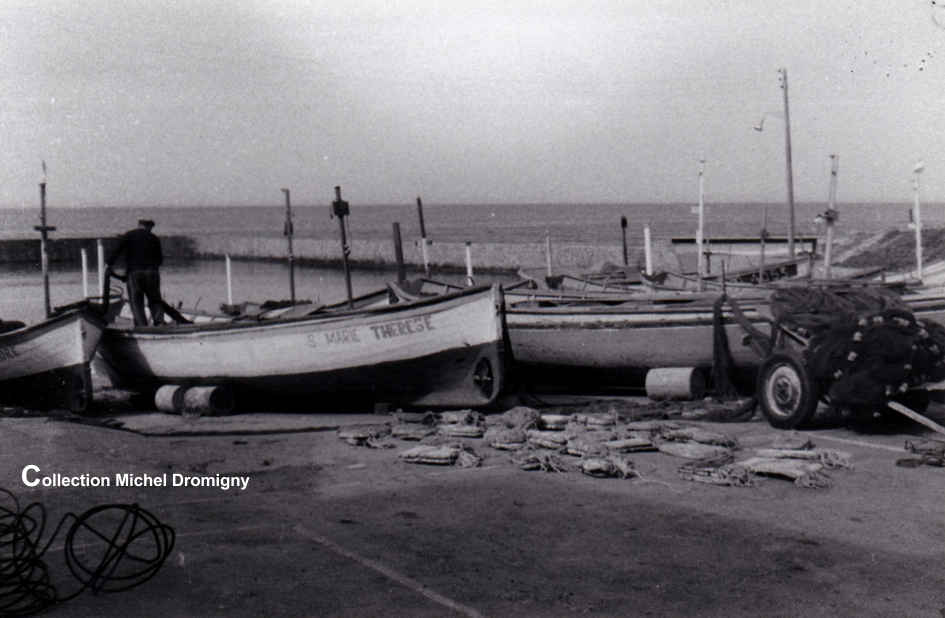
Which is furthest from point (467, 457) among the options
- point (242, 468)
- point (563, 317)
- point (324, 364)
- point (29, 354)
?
point (29, 354)

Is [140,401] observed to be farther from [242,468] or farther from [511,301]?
[242,468]

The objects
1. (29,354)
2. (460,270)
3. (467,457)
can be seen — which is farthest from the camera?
(460,270)

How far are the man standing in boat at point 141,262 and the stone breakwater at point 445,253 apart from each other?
31438 mm

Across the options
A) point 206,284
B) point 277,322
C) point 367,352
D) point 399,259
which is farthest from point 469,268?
point 206,284

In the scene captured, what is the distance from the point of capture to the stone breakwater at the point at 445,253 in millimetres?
53375

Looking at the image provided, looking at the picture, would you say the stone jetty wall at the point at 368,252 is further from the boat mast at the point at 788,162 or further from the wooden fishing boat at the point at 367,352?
the wooden fishing boat at the point at 367,352

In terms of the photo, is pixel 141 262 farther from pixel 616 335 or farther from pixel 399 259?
pixel 616 335

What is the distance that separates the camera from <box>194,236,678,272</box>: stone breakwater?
53375 millimetres

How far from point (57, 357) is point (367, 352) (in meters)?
4.72

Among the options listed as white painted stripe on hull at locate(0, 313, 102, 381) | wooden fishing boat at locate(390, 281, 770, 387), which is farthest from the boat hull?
white painted stripe on hull at locate(0, 313, 102, 381)

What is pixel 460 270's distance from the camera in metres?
58.0

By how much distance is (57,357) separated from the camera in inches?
578

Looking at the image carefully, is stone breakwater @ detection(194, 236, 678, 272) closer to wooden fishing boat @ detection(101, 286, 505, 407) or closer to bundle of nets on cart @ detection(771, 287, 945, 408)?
wooden fishing boat @ detection(101, 286, 505, 407)

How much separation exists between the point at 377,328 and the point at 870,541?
310 inches
